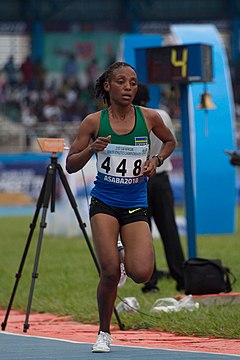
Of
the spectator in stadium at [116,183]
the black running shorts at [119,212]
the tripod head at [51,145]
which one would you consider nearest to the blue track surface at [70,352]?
the spectator in stadium at [116,183]

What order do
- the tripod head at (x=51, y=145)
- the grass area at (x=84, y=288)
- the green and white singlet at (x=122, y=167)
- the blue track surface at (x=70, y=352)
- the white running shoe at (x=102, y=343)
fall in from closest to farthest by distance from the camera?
the blue track surface at (x=70, y=352), the white running shoe at (x=102, y=343), the green and white singlet at (x=122, y=167), the grass area at (x=84, y=288), the tripod head at (x=51, y=145)

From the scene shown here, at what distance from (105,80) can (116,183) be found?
833 mm

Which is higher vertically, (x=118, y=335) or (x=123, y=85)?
(x=123, y=85)

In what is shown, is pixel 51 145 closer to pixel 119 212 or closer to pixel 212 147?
pixel 119 212

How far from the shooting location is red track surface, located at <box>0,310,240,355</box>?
A: 8.42 meters

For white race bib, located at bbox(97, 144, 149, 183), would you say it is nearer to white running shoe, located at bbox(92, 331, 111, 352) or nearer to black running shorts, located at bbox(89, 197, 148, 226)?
black running shorts, located at bbox(89, 197, 148, 226)

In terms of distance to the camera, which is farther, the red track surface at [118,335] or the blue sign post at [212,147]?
the blue sign post at [212,147]

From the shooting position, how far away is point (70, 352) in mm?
8195

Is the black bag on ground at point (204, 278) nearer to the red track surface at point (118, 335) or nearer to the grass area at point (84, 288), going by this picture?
the grass area at point (84, 288)

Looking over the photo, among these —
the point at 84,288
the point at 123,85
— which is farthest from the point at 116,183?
the point at 84,288

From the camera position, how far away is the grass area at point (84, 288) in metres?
9.72

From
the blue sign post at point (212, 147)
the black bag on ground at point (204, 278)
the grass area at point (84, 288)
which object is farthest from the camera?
the blue sign post at point (212, 147)

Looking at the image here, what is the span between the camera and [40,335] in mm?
9664

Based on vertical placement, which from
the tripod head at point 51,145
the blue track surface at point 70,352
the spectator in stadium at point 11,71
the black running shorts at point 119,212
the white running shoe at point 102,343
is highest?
the spectator in stadium at point 11,71
